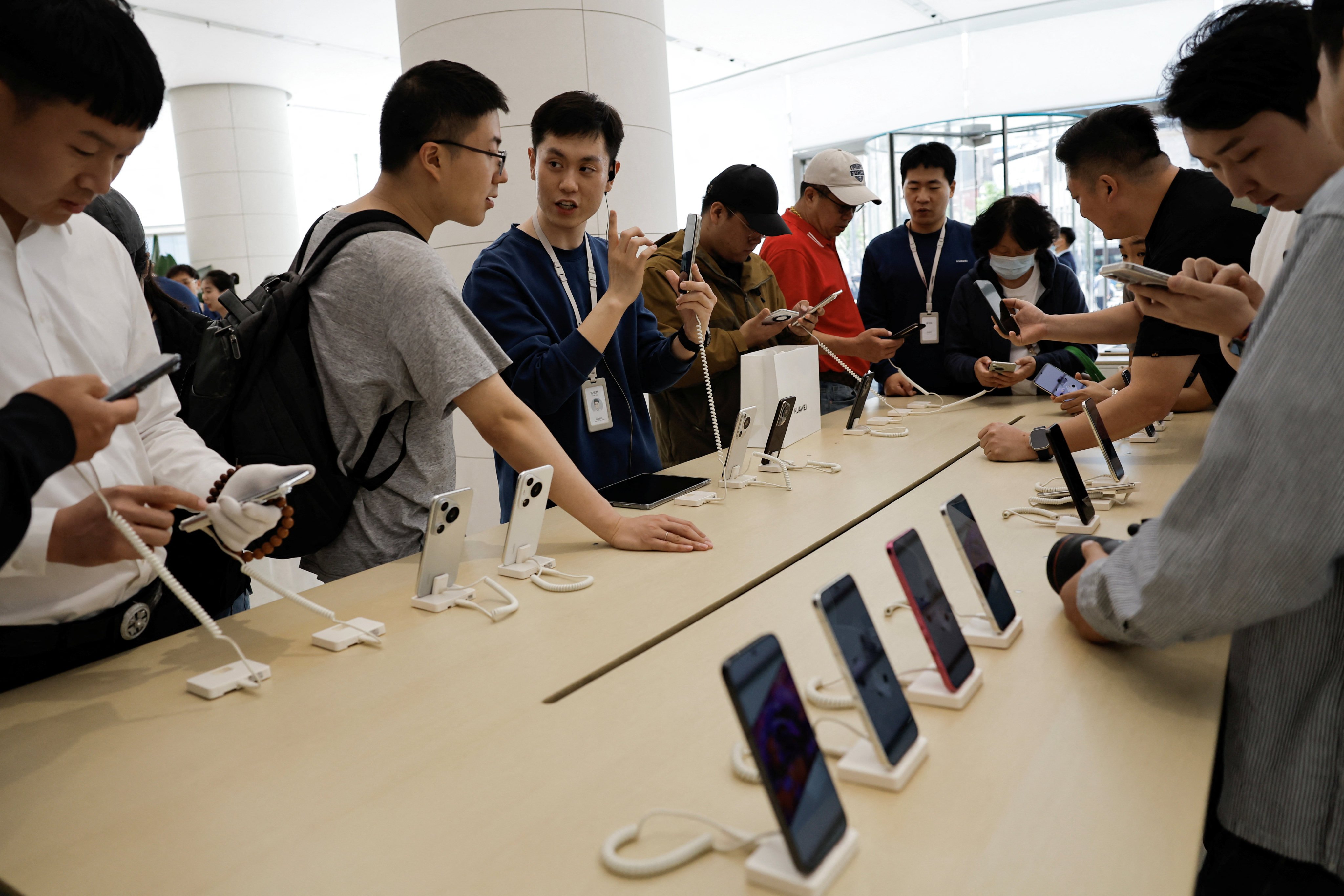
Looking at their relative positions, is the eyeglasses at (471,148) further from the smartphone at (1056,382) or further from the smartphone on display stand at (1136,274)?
the smartphone at (1056,382)

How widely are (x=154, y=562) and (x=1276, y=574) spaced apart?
4.26 ft

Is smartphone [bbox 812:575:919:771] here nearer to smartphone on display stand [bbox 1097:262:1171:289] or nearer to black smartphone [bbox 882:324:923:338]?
smartphone on display stand [bbox 1097:262:1171:289]

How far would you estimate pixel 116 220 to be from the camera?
2213 millimetres

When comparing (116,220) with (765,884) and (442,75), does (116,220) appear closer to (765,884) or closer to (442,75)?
(442,75)

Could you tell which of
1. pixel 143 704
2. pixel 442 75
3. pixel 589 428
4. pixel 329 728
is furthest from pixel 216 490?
pixel 589 428

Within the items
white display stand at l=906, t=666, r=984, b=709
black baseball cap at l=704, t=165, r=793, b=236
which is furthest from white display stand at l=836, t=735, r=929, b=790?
black baseball cap at l=704, t=165, r=793, b=236

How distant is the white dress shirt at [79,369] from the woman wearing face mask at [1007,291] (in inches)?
109

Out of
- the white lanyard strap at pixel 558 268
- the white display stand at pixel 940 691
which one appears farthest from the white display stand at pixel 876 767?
the white lanyard strap at pixel 558 268

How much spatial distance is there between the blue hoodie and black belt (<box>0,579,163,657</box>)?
0.97 meters

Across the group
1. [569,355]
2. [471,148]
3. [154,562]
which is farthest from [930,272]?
[154,562]

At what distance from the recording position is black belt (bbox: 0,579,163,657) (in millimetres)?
1217

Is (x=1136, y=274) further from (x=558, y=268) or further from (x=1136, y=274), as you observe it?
(x=558, y=268)

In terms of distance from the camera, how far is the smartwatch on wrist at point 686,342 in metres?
2.46

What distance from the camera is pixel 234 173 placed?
34.4 feet
